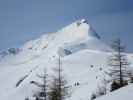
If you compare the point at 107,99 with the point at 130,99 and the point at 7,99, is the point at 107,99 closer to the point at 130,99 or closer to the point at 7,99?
the point at 130,99

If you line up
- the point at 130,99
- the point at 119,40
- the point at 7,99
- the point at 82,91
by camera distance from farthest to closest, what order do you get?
1. the point at 7,99
2. the point at 82,91
3. the point at 119,40
4. the point at 130,99

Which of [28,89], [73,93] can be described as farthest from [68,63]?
A: [73,93]

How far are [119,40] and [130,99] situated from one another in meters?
19.1

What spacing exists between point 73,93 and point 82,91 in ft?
6.74

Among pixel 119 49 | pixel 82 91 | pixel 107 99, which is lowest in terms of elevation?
pixel 82 91

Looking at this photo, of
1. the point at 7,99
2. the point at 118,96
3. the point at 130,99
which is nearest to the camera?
the point at 130,99

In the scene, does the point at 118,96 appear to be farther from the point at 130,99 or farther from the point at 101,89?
the point at 101,89

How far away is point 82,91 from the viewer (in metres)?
53.2

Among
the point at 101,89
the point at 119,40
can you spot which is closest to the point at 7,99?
the point at 101,89

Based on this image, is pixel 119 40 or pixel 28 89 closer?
pixel 119 40

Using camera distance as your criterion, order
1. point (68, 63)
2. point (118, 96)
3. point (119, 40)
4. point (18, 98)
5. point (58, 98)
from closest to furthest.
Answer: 1. point (118, 96)
2. point (119, 40)
3. point (58, 98)
4. point (18, 98)
5. point (68, 63)

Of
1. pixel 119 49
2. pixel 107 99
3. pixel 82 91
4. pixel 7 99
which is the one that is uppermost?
pixel 119 49

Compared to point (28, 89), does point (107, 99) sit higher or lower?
higher

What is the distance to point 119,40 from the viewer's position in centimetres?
3225
